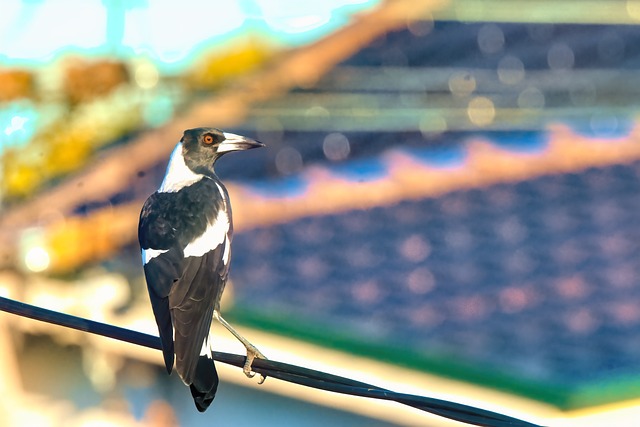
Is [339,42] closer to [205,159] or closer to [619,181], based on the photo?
[619,181]

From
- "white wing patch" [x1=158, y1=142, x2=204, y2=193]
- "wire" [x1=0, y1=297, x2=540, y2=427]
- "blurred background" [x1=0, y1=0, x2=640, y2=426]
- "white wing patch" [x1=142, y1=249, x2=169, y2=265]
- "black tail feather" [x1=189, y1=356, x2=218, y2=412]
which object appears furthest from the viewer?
"blurred background" [x1=0, y1=0, x2=640, y2=426]

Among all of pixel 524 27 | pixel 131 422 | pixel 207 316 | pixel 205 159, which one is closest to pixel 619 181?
pixel 524 27

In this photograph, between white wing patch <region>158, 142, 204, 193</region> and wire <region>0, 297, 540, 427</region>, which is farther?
white wing patch <region>158, 142, 204, 193</region>

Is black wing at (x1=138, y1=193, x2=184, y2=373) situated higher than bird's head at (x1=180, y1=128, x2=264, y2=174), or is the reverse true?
bird's head at (x1=180, y1=128, x2=264, y2=174)

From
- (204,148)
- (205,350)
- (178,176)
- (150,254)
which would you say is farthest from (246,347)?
(204,148)

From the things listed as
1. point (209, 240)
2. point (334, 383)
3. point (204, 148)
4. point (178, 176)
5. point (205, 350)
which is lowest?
point (334, 383)

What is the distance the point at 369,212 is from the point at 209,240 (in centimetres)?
372

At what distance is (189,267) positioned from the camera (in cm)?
300

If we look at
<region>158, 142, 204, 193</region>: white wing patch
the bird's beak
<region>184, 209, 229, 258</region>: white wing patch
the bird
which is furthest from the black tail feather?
the bird's beak

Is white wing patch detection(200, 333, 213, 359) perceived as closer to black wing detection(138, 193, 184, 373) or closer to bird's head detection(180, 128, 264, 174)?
black wing detection(138, 193, 184, 373)

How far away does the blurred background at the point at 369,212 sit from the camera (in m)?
5.37

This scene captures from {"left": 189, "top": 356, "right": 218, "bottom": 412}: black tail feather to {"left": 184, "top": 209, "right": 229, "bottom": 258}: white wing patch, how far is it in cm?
30

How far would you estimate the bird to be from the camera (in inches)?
112

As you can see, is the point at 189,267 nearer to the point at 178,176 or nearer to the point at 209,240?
the point at 209,240
